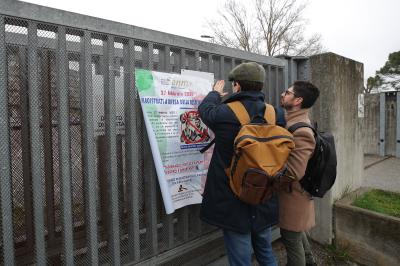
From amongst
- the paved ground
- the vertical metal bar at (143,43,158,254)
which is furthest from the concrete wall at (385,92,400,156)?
the vertical metal bar at (143,43,158,254)

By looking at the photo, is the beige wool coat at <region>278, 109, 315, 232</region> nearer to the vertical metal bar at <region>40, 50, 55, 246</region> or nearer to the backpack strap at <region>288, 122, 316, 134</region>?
the backpack strap at <region>288, 122, 316, 134</region>

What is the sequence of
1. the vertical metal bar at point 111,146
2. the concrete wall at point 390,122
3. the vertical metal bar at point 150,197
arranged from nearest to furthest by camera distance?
the vertical metal bar at point 111,146, the vertical metal bar at point 150,197, the concrete wall at point 390,122

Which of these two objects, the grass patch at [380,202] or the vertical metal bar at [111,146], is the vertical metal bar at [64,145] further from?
the grass patch at [380,202]

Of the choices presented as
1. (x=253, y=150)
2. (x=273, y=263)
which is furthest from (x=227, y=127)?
(x=273, y=263)

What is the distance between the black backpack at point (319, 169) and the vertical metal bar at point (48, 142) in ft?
6.44

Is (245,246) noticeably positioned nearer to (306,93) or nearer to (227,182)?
(227,182)

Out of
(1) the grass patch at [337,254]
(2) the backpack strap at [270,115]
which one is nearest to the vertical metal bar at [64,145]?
(2) the backpack strap at [270,115]

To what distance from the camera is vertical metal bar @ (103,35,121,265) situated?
2.41m

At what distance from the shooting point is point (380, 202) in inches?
172

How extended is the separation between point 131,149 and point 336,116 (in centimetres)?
295

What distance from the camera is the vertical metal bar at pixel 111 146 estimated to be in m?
2.41

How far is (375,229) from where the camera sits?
3.86m

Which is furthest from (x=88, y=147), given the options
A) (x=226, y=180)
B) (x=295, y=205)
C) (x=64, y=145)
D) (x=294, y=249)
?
(x=294, y=249)

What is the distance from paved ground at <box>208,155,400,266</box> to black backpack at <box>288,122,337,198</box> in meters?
1.33
